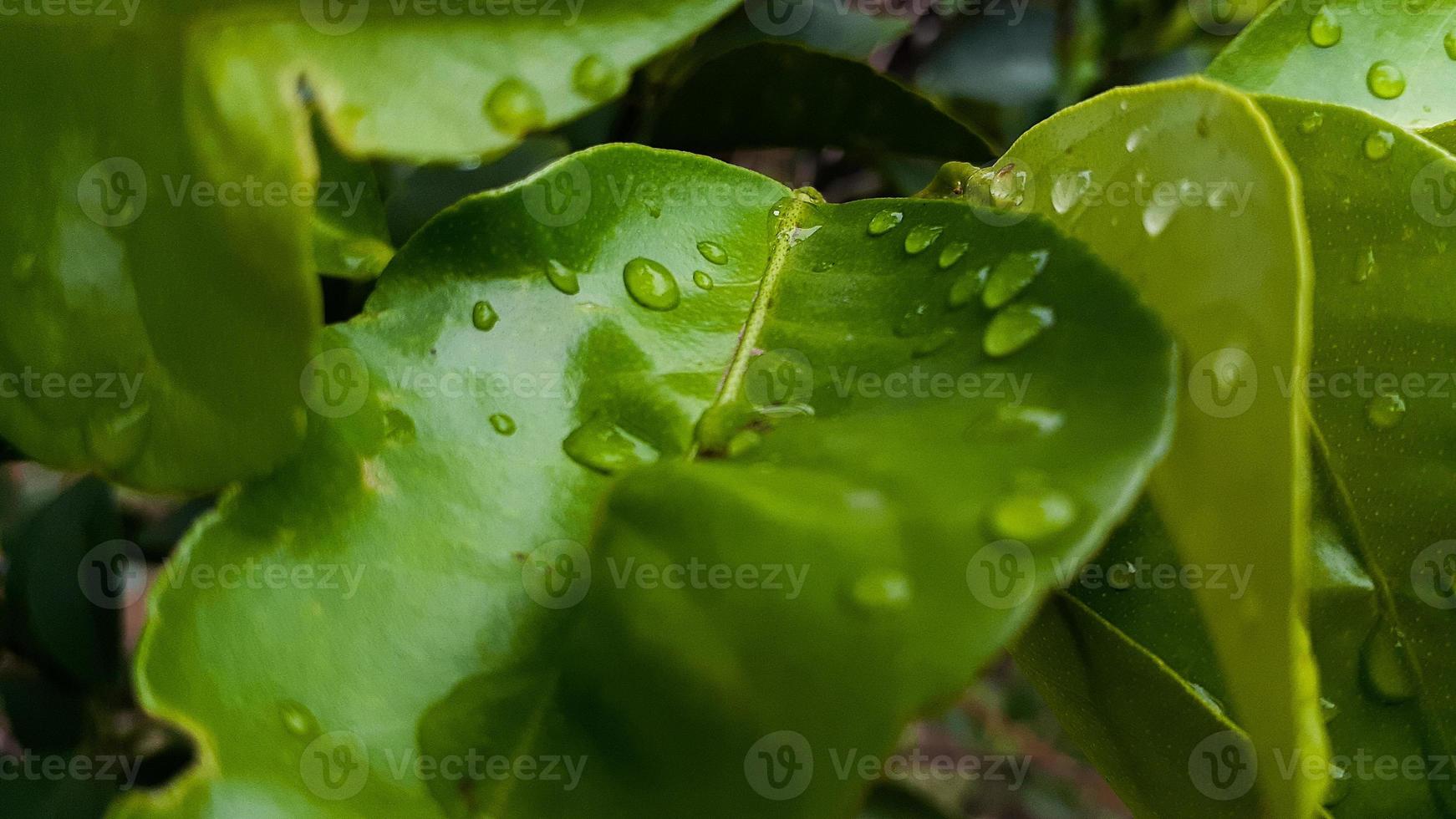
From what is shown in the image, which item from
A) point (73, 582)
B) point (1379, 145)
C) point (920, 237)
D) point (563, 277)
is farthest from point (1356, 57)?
point (73, 582)

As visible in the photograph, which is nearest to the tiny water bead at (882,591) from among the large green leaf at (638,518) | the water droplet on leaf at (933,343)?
the large green leaf at (638,518)

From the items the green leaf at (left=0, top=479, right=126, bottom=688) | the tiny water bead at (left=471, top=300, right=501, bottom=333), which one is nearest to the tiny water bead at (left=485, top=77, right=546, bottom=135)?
the tiny water bead at (left=471, top=300, right=501, bottom=333)

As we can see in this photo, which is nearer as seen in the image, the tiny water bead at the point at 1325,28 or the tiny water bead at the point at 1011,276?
the tiny water bead at the point at 1011,276

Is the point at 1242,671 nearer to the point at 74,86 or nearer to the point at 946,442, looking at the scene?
the point at 946,442

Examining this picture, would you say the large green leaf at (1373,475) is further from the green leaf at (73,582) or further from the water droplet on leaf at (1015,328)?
the green leaf at (73,582)

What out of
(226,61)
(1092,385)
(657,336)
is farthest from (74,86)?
(1092,385)

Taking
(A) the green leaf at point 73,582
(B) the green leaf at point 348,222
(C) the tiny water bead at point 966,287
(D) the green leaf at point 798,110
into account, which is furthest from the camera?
(A) the green leaf at point 73,582

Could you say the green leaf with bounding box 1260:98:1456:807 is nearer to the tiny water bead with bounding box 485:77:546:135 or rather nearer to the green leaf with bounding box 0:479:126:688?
the tiny water bead with bounding box 485:77:546:135
